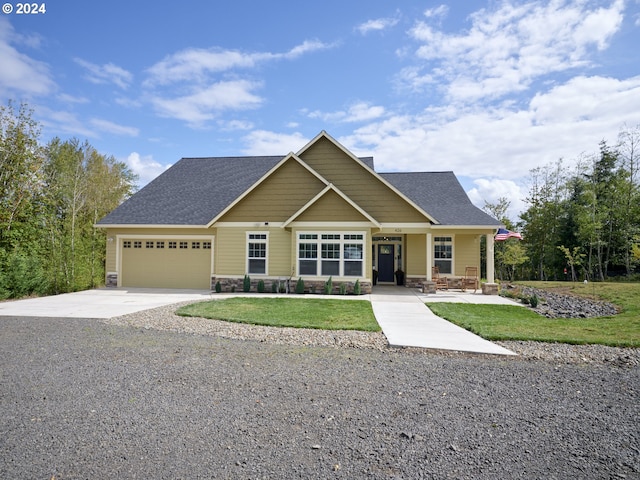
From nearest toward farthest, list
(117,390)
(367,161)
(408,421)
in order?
(408,421) < (117,390) < (367,161)

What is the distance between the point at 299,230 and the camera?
1495cm

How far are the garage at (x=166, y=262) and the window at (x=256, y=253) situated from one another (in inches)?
76.7

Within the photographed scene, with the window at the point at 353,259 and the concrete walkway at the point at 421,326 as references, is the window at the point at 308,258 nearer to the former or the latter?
the window at the point at 353,259

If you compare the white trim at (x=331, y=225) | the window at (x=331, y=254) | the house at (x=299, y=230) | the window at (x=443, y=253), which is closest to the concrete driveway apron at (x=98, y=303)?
the house at (x=299, y=230)

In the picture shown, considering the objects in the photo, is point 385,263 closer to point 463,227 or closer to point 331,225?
point 463,227

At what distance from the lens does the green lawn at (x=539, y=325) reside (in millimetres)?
7223

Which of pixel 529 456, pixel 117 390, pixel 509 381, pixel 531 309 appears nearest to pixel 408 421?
pixel 529 456

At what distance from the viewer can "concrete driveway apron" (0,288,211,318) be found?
9.91 meters

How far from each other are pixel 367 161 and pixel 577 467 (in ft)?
58.1

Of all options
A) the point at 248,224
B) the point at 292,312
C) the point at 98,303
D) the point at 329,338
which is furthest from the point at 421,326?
the point at 98,303

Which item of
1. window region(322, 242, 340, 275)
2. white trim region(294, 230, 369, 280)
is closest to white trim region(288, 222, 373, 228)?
white trim region(294, 230, 369, 280)

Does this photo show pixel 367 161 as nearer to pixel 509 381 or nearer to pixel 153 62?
pixel 153 62

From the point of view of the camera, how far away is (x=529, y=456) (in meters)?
3.01

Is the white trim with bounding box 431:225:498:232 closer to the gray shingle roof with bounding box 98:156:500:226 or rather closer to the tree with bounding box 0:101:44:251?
the gray shingle roof with bounding box 98:156:500:226
